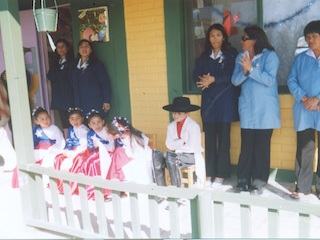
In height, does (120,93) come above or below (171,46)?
below

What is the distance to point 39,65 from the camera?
6.30m

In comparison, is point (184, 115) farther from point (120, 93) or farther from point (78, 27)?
point (78, 27)

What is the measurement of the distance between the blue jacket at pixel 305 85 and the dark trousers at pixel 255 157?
0.37 metres

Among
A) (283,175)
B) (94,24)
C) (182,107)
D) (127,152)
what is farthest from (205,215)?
(94,24)

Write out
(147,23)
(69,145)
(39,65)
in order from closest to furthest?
(69,145), (147,23), (39,65)

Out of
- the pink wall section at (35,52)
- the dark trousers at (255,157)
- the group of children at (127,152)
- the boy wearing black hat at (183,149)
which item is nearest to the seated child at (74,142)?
the group of children at (127,152)

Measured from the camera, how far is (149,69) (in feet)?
17.7

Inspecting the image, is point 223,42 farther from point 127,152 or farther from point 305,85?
point 127,152

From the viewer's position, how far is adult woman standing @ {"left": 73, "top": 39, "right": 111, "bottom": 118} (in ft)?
18.3

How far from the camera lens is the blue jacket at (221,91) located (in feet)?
14.8

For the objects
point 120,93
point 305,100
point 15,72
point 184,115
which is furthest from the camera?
point 120,93

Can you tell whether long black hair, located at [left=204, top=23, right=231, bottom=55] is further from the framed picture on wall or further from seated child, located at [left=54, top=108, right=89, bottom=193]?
seated child, located at [left=54, top=108, right=89, bottom=193]

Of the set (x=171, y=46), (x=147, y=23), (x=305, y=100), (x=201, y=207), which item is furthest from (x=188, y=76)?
(x=201, y=207)

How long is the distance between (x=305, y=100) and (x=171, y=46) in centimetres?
190
